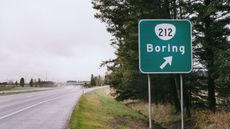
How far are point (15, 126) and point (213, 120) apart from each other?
9099 mm

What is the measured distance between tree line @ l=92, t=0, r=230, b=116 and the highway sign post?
13.0 m

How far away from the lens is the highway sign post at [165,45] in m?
9.52

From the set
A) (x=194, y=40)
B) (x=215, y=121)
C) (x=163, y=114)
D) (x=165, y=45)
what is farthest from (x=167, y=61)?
(x=163, y=114)

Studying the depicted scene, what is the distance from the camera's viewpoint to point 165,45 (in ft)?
31.2

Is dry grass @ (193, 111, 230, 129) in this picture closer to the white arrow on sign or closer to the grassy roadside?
the grassy roadside

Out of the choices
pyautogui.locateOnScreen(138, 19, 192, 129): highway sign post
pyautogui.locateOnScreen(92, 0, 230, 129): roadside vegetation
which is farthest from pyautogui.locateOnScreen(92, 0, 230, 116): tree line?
pyautogui.locateOnScreen(138, 19, 192, 129): highway sign post

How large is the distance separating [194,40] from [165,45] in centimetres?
1882

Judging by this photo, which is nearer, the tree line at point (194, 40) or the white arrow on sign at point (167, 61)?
the white arrow on sign at point (167, 61)

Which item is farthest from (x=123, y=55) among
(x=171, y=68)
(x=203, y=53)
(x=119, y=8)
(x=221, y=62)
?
(x=171, y=68)

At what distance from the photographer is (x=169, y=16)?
29.8m

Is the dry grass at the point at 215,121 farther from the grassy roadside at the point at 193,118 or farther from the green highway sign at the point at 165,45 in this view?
the green highway sign at the point at 165,45

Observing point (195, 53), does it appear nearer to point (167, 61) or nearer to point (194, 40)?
point (194, 40)

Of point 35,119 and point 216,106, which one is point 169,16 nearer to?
point 216,106

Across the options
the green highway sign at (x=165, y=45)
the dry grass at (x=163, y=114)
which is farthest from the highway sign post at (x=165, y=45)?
the dry grass at (x=163, y=114)
